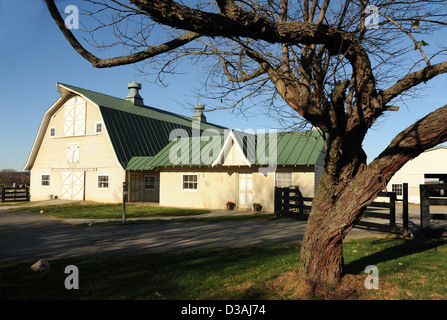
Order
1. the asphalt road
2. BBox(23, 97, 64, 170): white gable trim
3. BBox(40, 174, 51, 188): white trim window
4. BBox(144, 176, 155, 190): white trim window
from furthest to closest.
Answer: BBox(40, 174, 51, 188): white trim window, BBox(23, 97, 64, 170): white gable trim, BBox(144, 176, 155, 190): white trim window, the asphalt road

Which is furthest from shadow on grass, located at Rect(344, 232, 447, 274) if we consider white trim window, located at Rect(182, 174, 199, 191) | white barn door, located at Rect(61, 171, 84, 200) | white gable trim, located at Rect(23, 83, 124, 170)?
white gable trim, located at Rect(23, 83, 124, 170)

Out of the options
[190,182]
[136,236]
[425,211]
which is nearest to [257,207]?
[190,182]

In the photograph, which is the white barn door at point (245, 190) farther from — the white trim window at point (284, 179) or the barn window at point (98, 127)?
the barn window at point (98, 127)

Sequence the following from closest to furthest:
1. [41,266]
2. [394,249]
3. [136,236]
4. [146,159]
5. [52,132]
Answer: [41,266] < [394,249] < [136,236] < [146,159] < [52,132]

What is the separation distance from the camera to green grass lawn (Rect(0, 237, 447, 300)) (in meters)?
5.08

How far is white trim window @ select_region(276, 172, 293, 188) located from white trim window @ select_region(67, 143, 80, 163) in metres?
17.4

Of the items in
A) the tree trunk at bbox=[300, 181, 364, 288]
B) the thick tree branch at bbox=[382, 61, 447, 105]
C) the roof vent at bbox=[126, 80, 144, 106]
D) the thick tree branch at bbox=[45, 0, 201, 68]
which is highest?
the roof vent at bbox=[126, 80, 144, 106]

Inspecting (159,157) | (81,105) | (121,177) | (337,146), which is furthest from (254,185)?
(81,105)

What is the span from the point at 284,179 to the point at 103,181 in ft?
48.2

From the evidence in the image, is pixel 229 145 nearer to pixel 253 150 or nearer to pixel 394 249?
pixel 253 150

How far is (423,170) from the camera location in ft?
90.7

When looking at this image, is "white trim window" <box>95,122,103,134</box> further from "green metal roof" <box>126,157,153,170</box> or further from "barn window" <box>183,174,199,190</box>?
"barn window" <box>183,174,199,190</box>
